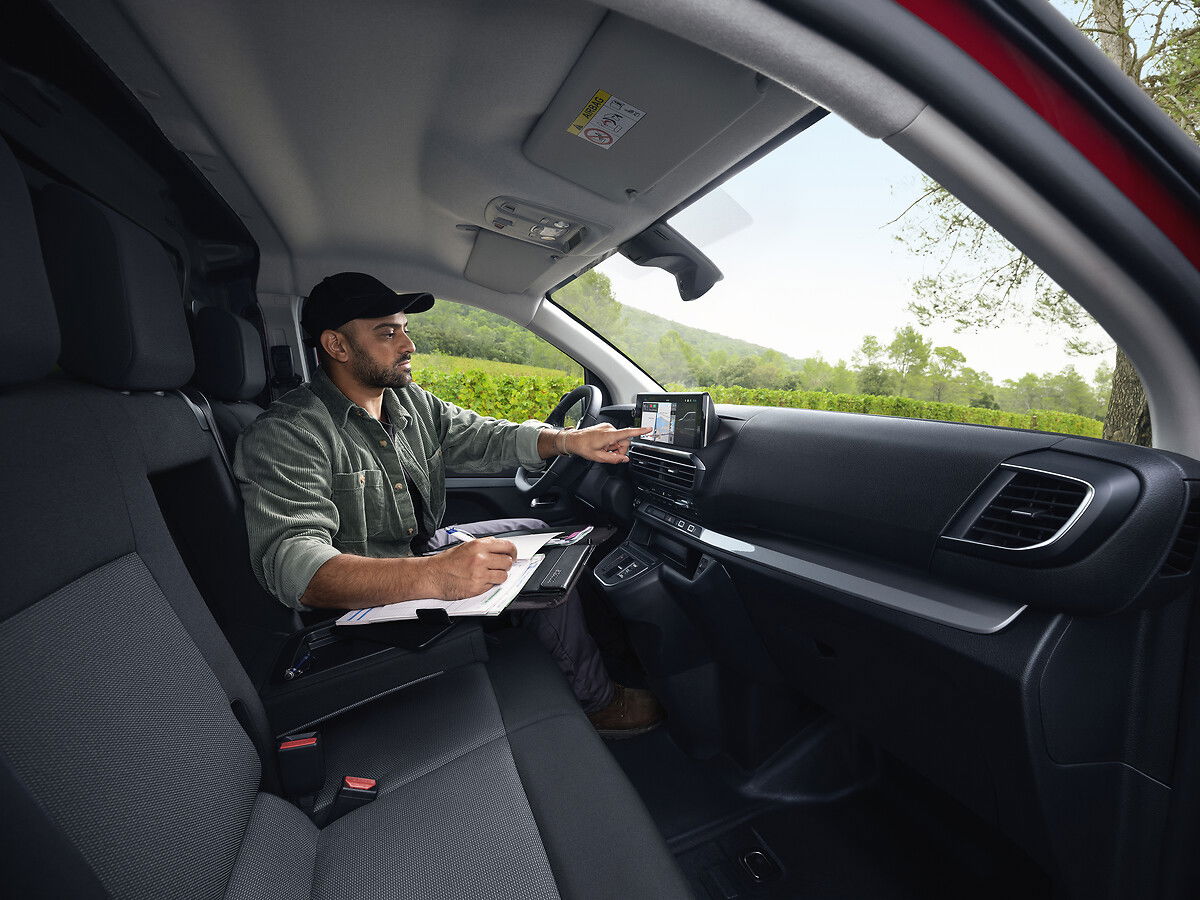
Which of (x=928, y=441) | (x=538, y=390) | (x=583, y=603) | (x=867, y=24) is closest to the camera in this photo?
(x=867, y=24)

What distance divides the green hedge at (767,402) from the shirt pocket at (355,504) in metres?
1.21

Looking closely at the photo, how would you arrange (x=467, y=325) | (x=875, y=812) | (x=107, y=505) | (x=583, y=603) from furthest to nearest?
(x=467, y=325)
(x=583, y=603)
(x=875, y=812)
(x=107, y=505)

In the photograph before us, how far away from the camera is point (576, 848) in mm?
843

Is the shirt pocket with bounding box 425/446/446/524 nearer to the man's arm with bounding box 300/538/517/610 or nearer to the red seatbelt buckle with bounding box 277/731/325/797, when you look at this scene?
the man's arm with bounding box 300/538/517/610

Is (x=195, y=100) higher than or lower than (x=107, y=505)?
higher

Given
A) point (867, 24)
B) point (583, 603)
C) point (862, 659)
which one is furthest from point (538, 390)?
point (867, 24)

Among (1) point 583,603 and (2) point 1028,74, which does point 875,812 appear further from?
(2) point 1028,74

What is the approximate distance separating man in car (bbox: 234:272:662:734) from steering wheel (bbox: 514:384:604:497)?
0.38ft

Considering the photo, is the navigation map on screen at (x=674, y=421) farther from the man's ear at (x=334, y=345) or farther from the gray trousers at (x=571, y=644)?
the man's ear at (x=334, y=345)

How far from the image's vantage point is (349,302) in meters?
1.82

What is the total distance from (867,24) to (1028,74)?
191 mm

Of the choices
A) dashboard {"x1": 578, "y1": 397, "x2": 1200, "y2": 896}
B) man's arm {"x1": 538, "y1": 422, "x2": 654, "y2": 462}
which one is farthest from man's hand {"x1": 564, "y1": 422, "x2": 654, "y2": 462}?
dashboard {"x1": 578, "y1": 397, "x2": 1200, "y2": 896}

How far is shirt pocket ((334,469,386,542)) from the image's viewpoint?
1.67 m

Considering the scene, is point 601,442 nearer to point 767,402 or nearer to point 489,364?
point 767,402
